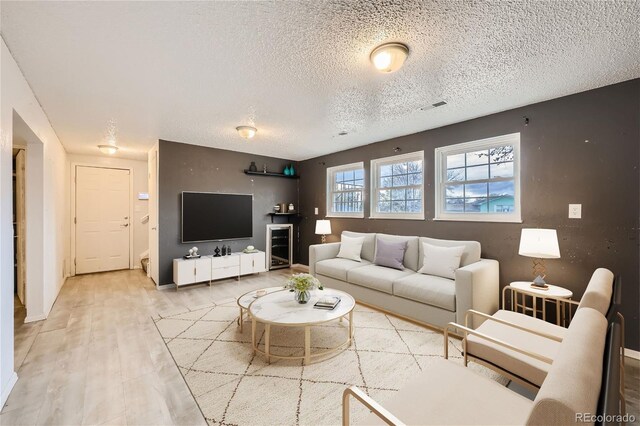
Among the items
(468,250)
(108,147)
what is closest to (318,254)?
(468,250)

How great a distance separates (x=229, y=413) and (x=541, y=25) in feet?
10.4

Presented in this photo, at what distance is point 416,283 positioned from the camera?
3014 mm

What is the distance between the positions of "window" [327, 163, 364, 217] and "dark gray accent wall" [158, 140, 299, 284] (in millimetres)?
1140

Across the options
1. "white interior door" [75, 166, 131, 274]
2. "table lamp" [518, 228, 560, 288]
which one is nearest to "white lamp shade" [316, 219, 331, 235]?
"table lamp" [518, 228, 560, 288]

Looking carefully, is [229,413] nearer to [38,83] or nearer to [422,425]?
[422,425]

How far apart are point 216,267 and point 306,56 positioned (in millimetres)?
3764

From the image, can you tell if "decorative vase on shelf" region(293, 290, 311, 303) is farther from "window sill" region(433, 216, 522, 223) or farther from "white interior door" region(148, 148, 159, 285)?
"white interior door" region(148, 148, 159, 285)

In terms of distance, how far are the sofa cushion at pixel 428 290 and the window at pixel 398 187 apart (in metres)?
1.17

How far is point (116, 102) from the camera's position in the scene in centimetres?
286

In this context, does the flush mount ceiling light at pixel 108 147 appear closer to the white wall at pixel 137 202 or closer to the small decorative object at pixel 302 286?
the white wall at pixel 137 202

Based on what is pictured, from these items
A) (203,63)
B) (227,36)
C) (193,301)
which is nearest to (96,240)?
(193,301)

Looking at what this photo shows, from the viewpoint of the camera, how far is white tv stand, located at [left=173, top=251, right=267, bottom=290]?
4320 millimetres

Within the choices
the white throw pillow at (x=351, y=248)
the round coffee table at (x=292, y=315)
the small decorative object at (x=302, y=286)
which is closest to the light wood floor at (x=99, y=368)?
the round coffee table at (x=292, y=315)

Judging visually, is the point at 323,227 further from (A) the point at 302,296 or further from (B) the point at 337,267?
(A) the point at 302,296
